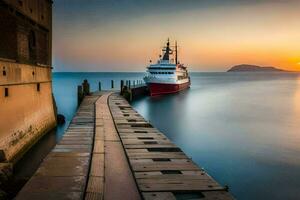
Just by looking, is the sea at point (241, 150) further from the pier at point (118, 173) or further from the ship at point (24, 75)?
the pier at point (118, 173)

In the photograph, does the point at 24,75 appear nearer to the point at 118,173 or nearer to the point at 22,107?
the point at 22,107

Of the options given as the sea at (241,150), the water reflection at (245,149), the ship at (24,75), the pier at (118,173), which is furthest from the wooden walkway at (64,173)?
the water reflection at (245,149)

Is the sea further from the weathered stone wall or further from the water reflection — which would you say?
the weathered stone wall

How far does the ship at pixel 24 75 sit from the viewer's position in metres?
11.9

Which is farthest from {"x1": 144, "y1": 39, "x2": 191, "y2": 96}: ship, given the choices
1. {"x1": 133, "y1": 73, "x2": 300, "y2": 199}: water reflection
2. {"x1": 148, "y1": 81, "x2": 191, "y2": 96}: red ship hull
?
{"x1": 133, "y1": 73, "x2": 300, "y2": 199}: water reflection

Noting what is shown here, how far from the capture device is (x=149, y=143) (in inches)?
424

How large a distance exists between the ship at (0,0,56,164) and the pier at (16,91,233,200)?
243cm

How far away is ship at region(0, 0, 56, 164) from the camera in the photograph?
1188cm

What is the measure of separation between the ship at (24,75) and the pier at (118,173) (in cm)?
243

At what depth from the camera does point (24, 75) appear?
1434 centimetres

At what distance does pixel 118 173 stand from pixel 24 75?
868 centimetres

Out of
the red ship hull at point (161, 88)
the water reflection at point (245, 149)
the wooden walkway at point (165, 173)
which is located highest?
the red ship hull at point (161, 88)

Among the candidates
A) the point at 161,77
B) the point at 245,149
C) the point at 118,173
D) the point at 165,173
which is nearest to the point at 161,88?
the point at 161,77

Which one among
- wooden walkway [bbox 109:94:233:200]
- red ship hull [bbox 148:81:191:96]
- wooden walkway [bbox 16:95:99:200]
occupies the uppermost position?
red ship hull [bbox 148:81:191:96]
